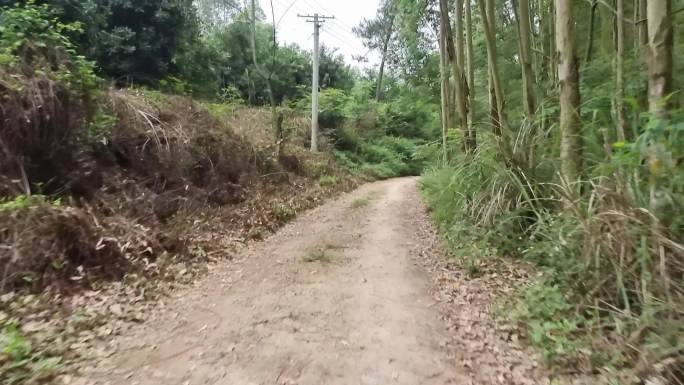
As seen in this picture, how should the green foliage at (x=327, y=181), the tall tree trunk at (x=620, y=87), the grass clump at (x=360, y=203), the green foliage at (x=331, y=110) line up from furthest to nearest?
the green foliage at (x=331, y=110) < the green foliage at (x=327, y=181) < the grass clump at (x=360, y=203) < the tall tree trunk at (x=620, y=87)

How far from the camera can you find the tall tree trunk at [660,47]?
380cm

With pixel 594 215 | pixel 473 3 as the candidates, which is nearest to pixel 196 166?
pixel 594 215

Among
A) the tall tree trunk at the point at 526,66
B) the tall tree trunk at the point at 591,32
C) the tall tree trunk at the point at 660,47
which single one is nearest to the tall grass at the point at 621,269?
the tall tree trunk at the point at 660,47

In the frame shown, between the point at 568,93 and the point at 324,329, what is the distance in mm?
4197

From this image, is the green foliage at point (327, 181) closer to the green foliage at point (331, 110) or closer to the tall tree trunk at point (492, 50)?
the green foliage at point (331, 110)

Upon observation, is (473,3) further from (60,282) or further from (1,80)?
(60,282)

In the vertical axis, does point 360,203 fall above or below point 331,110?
below

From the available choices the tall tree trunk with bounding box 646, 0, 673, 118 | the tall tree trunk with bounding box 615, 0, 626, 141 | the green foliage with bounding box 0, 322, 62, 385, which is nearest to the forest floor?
the green foliage with bounding box 0, 322, 62, 385

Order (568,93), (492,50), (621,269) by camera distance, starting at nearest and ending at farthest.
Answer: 1. (621,269)
2. (568,93)
3. (492,50)

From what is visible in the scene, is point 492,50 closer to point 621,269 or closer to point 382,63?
point 621,269

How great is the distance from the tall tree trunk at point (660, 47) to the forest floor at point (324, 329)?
2454 millimetres

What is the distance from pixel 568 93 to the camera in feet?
17.6

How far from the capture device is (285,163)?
530 inches

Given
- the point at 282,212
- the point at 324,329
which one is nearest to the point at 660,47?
the point at 324,329
